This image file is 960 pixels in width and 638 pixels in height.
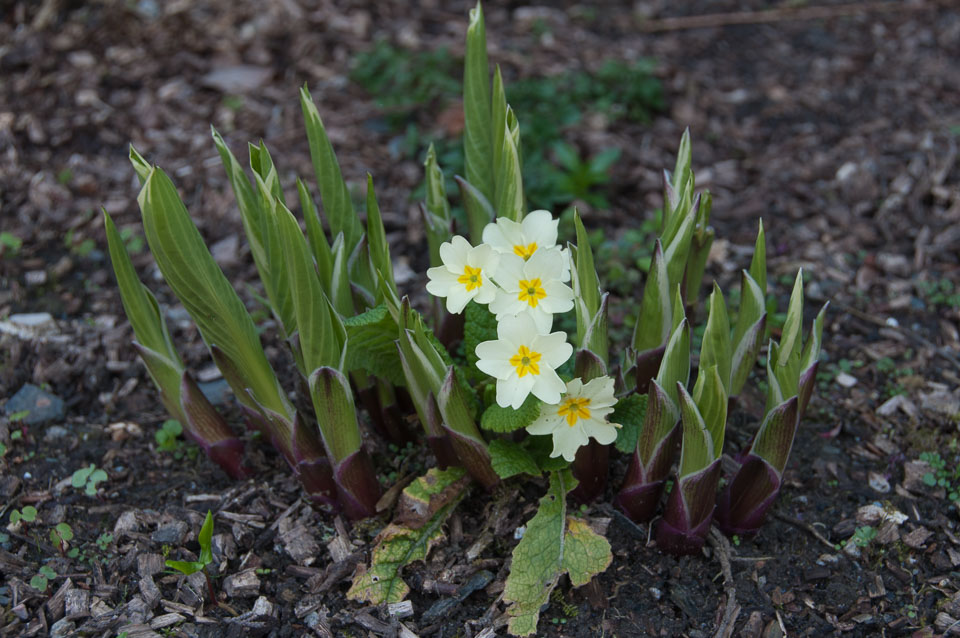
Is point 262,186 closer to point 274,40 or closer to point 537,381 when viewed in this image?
point 537,381

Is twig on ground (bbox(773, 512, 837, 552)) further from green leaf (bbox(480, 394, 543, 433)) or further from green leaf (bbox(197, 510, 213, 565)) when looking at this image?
green leaf (bbox(197, 510, 213, 565))

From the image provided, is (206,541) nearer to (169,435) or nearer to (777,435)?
(169,435)

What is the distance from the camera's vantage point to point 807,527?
2205mm

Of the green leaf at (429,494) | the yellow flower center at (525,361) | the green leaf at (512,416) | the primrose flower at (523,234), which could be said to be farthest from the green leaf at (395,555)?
the primrose flower at (523,234)

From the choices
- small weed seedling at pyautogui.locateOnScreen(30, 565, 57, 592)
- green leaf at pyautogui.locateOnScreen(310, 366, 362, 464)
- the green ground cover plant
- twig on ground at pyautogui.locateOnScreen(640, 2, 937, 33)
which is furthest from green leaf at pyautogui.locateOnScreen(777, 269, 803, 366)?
twig on ground at pyautogui.locateOnScreen(640, 2, 937, 33)

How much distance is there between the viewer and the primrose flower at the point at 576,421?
183 centimetres

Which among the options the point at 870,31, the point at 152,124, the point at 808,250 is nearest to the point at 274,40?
the point at 152,124

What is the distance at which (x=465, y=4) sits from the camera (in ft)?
15.2

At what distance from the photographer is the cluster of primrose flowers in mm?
1729

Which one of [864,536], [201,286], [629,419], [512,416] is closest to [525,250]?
[512,416]

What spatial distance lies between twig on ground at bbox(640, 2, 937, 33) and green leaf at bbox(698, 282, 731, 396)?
320cm

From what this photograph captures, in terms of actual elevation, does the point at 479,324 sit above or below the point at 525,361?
below

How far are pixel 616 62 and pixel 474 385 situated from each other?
2.45 meters

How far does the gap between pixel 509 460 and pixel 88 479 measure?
1180 millimetres
